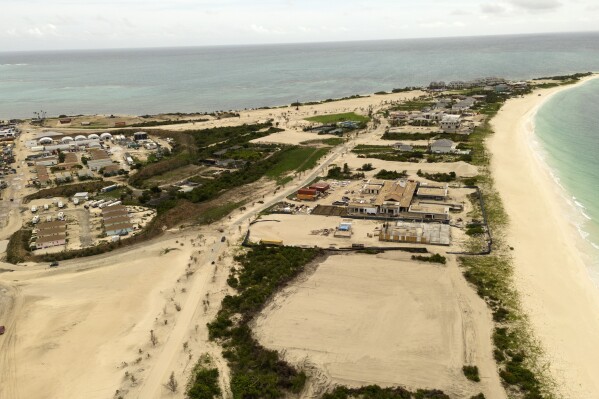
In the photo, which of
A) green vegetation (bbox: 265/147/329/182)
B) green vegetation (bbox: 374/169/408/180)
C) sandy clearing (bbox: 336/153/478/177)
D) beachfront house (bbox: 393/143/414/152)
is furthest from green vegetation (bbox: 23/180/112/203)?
beachfront house (bbox: 393/143/414/152)

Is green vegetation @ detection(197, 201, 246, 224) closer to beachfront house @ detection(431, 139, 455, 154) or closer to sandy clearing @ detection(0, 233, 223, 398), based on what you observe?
sandy clearing @ detection(0, 233, 223, 398)

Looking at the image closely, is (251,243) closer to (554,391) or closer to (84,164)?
(554,391)

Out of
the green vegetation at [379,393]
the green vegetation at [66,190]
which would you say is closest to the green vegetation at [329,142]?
the green vegetation at [66,190]

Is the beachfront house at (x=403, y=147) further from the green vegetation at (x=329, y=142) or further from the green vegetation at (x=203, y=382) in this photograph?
the green vegetation at (x=203, y=382)

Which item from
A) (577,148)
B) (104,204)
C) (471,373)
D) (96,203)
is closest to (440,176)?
(577,148)

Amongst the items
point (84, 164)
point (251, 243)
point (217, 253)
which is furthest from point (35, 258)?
point (84, 164)
